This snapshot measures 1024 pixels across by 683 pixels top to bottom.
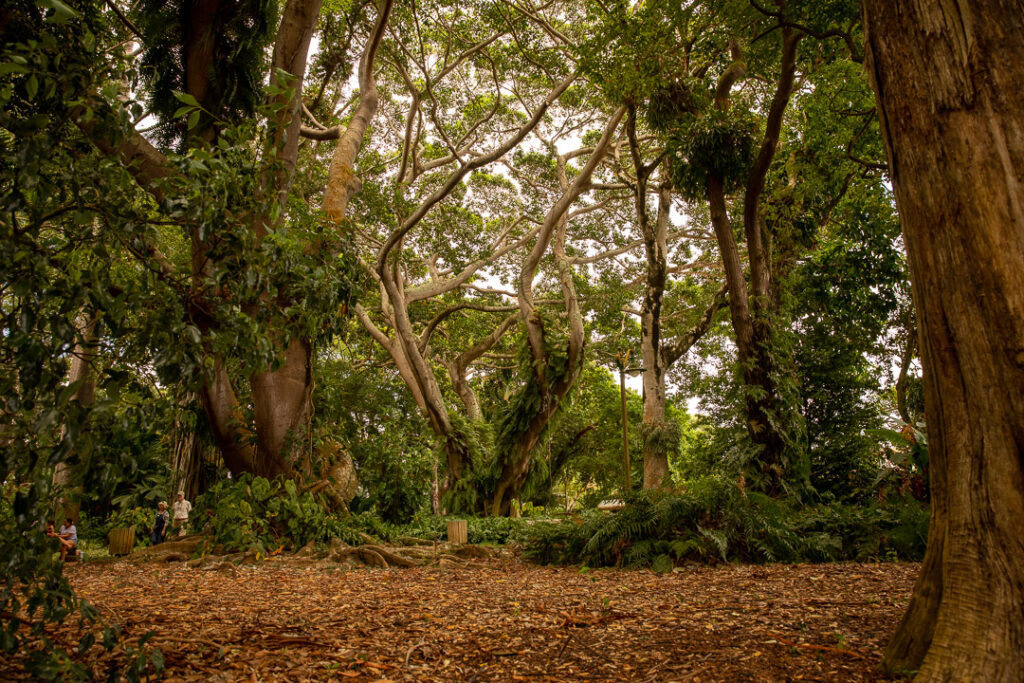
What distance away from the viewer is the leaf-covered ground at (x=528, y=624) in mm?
2596

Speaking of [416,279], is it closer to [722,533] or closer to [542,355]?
[542,355]

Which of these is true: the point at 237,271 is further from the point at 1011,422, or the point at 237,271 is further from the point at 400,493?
the point at 400,493

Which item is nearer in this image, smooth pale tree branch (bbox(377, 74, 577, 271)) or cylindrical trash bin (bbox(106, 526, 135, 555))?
cylindrical trash bin (bbox(106, 526, 135, 555))

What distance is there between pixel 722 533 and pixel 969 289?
4266mm

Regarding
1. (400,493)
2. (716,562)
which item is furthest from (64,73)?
(400,493)

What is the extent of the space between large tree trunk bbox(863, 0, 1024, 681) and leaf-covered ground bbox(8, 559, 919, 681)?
1.77 feet

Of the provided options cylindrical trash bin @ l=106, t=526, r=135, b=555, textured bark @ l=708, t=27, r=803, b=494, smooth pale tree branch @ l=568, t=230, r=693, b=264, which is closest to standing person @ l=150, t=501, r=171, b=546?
cylindrical trash bin @ l=106, t=526, r=135, b=555

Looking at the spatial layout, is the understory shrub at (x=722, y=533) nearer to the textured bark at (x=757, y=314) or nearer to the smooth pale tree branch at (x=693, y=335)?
the textured bark at (x=757, y=314)

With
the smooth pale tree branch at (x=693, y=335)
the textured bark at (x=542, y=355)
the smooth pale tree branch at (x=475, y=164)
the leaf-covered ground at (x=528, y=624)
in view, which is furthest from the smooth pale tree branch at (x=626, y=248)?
the leaf-covered ground at (x=528, y=624)

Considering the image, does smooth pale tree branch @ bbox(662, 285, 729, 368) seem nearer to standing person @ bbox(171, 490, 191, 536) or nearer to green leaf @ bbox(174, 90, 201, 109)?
standing person @ bbox(171, 490, 191, 536)

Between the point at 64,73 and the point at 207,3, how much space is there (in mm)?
6046

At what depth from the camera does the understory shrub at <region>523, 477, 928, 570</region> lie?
5750 mm

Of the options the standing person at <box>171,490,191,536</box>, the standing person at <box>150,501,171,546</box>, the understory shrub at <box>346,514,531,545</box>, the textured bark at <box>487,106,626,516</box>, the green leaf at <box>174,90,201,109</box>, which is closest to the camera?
the green leaf at <box>174,90,201,109</box>

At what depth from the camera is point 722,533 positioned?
578cm
